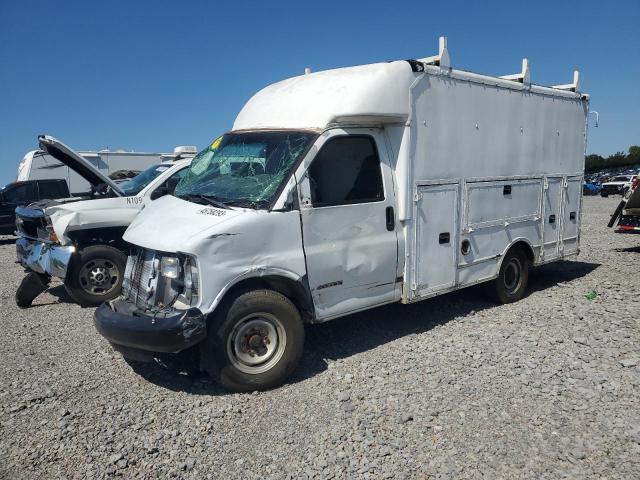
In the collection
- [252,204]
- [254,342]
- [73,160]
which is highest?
[73,160]

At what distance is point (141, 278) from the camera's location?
4.63m

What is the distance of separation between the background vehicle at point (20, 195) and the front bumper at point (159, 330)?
38.9ft

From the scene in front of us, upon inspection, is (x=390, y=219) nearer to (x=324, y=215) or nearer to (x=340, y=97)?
(x=324, y=215)

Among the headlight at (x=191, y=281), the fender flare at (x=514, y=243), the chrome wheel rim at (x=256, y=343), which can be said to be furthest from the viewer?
the fender flare at (x=514, y=243)

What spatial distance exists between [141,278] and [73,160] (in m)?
3.45

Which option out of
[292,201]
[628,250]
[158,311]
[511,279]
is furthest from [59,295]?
[628,250]

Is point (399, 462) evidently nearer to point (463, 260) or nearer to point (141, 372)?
point (141, 372)

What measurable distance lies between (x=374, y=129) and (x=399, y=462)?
314 cm

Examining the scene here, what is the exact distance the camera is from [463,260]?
6039mm

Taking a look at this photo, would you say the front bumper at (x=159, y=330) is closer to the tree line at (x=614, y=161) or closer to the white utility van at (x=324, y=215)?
the white utility van at (x=324, y=215)

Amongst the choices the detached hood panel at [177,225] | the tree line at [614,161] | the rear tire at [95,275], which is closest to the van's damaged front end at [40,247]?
the rear tire at [95,275]

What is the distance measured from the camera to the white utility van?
4.22 m

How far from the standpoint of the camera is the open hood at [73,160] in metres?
6.80

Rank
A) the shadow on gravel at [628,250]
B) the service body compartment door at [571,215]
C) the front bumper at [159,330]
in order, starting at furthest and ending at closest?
1. the shadow on gravel at [628,250]
2. the service body compartment door at [571,215]
3. the front bumper at [159,330]
